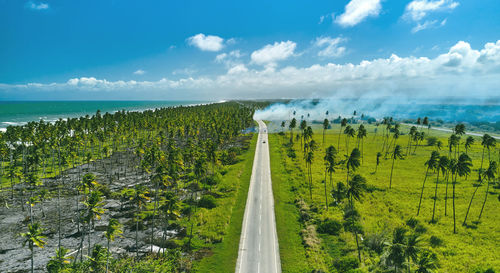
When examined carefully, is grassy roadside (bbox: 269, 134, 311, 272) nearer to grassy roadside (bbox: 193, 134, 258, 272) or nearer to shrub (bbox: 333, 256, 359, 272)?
shrub (bbox: 333, 256, 359, 272)

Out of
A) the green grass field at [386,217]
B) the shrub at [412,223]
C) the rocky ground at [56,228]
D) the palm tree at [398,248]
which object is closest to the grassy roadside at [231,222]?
the green grass field at [386,217]

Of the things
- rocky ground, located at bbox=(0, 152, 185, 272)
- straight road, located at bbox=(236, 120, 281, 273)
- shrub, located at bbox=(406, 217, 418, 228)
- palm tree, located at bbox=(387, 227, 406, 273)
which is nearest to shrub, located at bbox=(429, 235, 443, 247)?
shrub, located at bbox=(406, 217, 418, 228)

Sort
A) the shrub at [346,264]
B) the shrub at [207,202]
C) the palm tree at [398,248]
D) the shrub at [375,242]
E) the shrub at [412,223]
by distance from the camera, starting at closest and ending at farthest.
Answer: the palm tree at [398,248] < the shrub at [346,264] < the shrub at [375,242] < the shrub at [412,223] < the shrub at [207,202]

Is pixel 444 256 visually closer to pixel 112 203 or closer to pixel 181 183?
pixel 181 183

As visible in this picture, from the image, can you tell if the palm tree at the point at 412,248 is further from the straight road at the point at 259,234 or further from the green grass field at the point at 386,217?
→ the straight road at the point at 259,234

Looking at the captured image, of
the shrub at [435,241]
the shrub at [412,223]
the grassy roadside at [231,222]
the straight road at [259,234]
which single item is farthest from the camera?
the shrub at [412,223]

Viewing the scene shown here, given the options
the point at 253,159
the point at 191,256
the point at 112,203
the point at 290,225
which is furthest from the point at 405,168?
the point at 112,203
